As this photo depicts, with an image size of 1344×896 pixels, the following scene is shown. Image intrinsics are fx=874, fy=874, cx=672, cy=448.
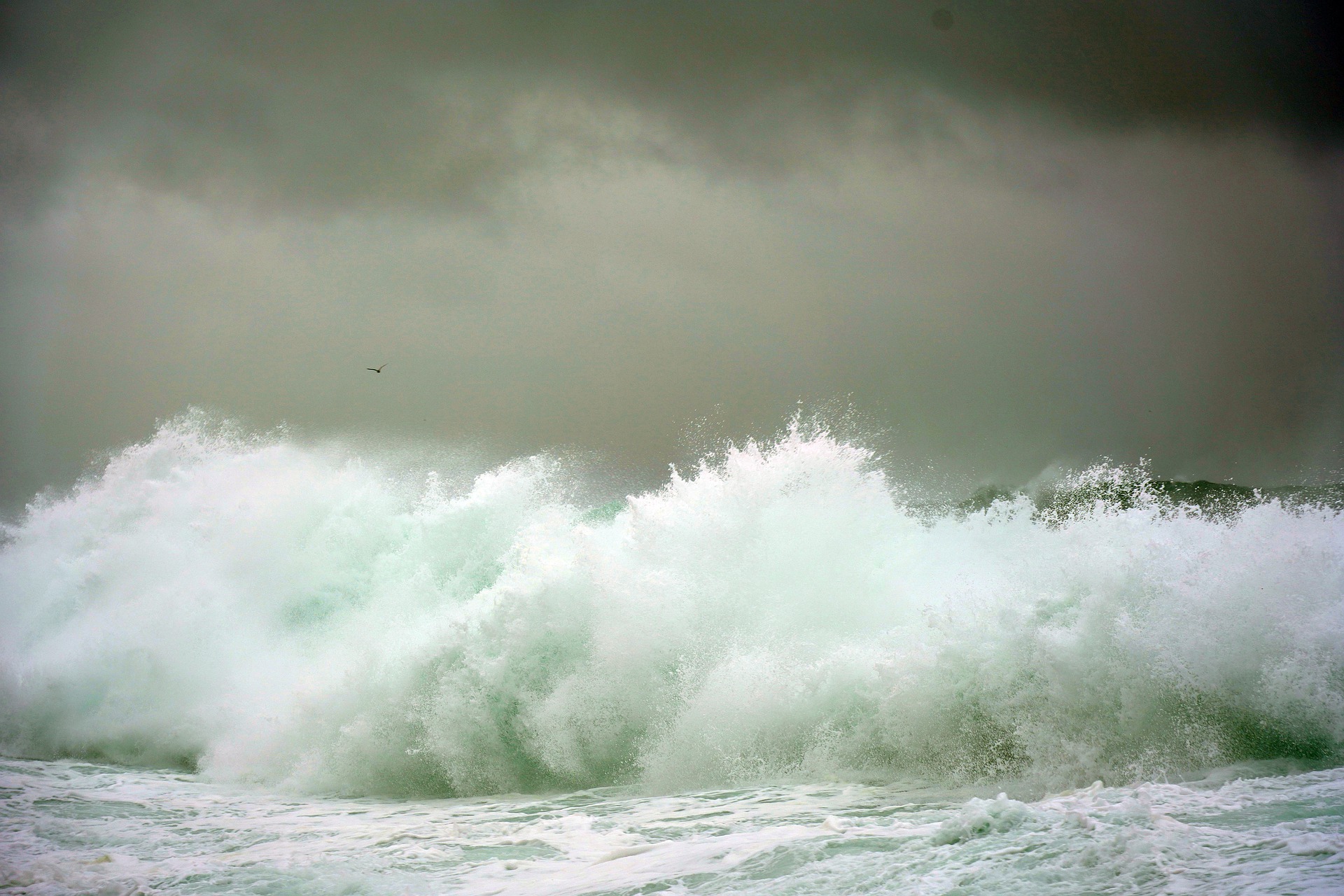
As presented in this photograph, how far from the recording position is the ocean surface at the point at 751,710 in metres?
5.46

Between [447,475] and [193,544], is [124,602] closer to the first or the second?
[193,544]

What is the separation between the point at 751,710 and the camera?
312 inches

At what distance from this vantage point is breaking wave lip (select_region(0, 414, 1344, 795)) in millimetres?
6625

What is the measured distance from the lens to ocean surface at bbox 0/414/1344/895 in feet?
17.9

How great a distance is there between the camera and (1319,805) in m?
5.06

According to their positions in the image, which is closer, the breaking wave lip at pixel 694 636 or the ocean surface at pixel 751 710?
the ocean surface at pixel 751 710

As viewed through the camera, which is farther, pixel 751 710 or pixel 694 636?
pixel 694 636

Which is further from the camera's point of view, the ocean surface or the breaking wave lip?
the breaking wave lip

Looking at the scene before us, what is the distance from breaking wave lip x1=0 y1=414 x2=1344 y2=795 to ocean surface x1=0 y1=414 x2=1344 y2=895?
0.11 ft

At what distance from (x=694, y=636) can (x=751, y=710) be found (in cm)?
121

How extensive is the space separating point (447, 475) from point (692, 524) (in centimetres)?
739

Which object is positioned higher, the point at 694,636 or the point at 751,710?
the point at 694,636

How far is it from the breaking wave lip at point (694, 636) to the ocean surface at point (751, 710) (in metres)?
0.03

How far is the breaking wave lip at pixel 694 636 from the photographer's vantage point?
6625 millimetres
